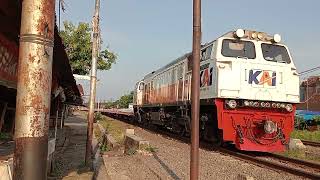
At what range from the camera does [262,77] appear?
41.0ft

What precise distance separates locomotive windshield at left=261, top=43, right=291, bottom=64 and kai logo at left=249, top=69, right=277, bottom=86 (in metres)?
0.60

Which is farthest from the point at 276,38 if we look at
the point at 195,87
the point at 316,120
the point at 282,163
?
the point at 316,120

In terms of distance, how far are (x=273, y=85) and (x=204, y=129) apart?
2.94 meters

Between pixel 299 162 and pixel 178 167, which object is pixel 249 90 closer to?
pixel 299 162

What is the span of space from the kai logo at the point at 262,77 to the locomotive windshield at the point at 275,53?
1.96ft

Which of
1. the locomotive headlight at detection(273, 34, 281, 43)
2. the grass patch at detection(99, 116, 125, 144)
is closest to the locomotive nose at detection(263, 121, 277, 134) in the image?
the locomotive headlight at detection(273, 34, 281, 43)

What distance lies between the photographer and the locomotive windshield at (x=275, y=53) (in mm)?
13070

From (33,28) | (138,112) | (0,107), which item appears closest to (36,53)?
(33,28)

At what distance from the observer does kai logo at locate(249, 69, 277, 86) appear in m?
12.4

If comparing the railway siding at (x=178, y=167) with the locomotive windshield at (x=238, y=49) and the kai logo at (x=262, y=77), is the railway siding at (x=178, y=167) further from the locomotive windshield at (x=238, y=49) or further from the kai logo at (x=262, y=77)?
the locomotive windshield at (x=238, y=49)

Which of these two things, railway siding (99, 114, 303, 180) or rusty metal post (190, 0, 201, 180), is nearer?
rusty metal post (190, 0, 201, 180)

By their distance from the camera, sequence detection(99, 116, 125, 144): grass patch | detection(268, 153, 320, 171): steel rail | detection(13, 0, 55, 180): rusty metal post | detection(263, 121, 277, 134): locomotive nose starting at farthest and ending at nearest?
detection(99, 116, 125, 144): grass patch → detection(263, 121, 277, 134): locomotive nose → detection(268, 153, 320, 171): steel rail → detection(13, 0, 55, 180): rusty metal post

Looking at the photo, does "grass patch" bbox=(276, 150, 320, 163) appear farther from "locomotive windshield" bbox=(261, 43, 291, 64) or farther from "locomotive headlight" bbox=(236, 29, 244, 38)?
"locomotive headlight" bbox=(236, 29, 244, 38)

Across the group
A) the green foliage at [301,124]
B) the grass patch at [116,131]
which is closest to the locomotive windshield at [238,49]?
the grass patch at [116,131]
